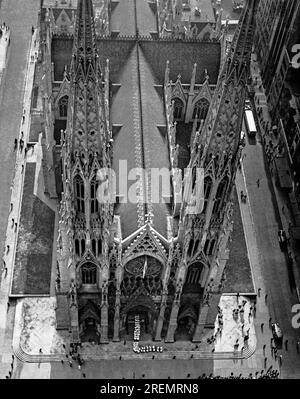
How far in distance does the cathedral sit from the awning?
18.8 meters

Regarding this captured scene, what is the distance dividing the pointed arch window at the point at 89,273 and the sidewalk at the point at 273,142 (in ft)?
115

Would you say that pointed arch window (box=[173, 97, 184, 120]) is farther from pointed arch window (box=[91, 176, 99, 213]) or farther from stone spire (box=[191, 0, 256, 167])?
pointed arch window (box=[91, 176, 99, 213])

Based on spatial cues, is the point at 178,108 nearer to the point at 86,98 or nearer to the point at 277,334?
the point at 277,334

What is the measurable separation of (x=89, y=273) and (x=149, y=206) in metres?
11.8

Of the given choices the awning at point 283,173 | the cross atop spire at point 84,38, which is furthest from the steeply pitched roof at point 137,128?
the awning at point 283,173

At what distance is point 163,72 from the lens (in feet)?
313

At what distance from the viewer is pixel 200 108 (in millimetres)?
99250

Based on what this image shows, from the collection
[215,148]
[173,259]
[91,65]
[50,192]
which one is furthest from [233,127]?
[50,192]

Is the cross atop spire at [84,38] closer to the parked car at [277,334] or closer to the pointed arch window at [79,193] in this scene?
the pointed arch window at [79,193]

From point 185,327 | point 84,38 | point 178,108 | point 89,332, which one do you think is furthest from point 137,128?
point 89,332

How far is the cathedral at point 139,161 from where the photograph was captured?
57562 millimetres

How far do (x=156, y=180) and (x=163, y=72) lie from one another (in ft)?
86.3

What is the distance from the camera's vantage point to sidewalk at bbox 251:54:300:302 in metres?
97.6
